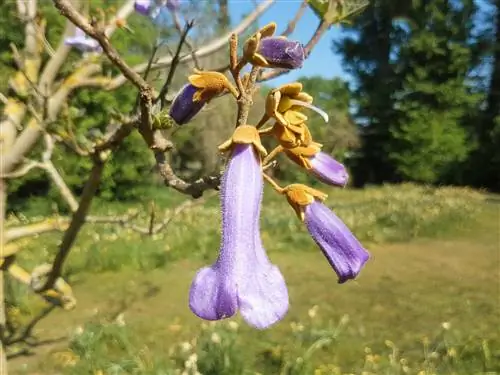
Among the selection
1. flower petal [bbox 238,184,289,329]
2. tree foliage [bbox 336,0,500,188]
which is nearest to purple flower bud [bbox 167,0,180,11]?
flower petal [bbox 238,184,289,329]

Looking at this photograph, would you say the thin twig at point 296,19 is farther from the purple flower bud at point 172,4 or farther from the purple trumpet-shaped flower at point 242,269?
the purple trumpet-shaped flower at point 242,269

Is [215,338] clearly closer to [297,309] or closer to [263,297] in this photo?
[297,309]

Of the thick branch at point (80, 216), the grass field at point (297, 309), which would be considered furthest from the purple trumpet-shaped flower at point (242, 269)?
the grass field at point (297, 309)

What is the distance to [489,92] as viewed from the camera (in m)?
24.5

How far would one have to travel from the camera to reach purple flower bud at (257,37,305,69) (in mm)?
1076

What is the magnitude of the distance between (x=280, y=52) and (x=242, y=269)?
1.13ft

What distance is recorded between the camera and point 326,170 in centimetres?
124

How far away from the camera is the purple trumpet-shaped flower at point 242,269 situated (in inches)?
40.3

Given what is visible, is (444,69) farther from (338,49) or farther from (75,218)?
(75,218)

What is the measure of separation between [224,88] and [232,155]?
108 millimetres

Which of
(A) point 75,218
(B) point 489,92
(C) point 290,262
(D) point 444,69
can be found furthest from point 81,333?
(B) point 489,92

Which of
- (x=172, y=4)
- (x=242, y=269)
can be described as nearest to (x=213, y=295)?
(x=242, y=269)

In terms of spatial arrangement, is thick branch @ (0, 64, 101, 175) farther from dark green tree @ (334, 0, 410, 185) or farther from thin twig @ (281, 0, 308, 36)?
dark green tree @ (334, 0, 410, 185)

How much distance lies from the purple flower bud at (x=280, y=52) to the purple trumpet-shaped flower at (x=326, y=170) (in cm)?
19
